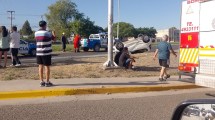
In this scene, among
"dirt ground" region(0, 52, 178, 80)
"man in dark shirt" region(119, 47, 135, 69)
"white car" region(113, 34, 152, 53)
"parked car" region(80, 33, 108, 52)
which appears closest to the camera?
"dirt ground" region(0, 52, 178, 80)

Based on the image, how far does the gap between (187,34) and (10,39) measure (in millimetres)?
8135

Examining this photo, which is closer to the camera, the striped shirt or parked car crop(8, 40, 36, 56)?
the striped shirt

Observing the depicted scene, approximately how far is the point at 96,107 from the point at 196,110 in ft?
18.5

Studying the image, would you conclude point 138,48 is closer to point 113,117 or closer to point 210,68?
point 210,68

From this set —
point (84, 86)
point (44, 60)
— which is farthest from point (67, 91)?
point (44, 60)

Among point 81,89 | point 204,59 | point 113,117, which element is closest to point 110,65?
point 81,89

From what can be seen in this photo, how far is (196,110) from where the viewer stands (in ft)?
8.25

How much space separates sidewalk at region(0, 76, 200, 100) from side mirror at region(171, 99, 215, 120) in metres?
7.15

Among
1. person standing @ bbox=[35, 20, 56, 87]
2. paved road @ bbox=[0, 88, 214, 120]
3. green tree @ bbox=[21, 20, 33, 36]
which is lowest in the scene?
paved road @ bbox=[0, 88, 214, 120]

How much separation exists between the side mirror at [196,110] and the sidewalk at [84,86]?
7.15m

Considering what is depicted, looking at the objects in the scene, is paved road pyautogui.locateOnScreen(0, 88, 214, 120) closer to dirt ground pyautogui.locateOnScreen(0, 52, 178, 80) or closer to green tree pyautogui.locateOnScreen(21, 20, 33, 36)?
dirt ground pyautogui.locateOnScreen(0, 52, 178, 80)

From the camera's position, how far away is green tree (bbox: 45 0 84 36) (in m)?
119

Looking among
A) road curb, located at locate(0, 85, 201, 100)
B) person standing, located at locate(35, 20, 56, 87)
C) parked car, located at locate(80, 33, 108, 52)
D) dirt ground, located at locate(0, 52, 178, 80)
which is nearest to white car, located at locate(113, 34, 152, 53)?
dirt ground, located at locate(0, 52, 178, 80)

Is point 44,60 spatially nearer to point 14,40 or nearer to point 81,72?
point 81,72
